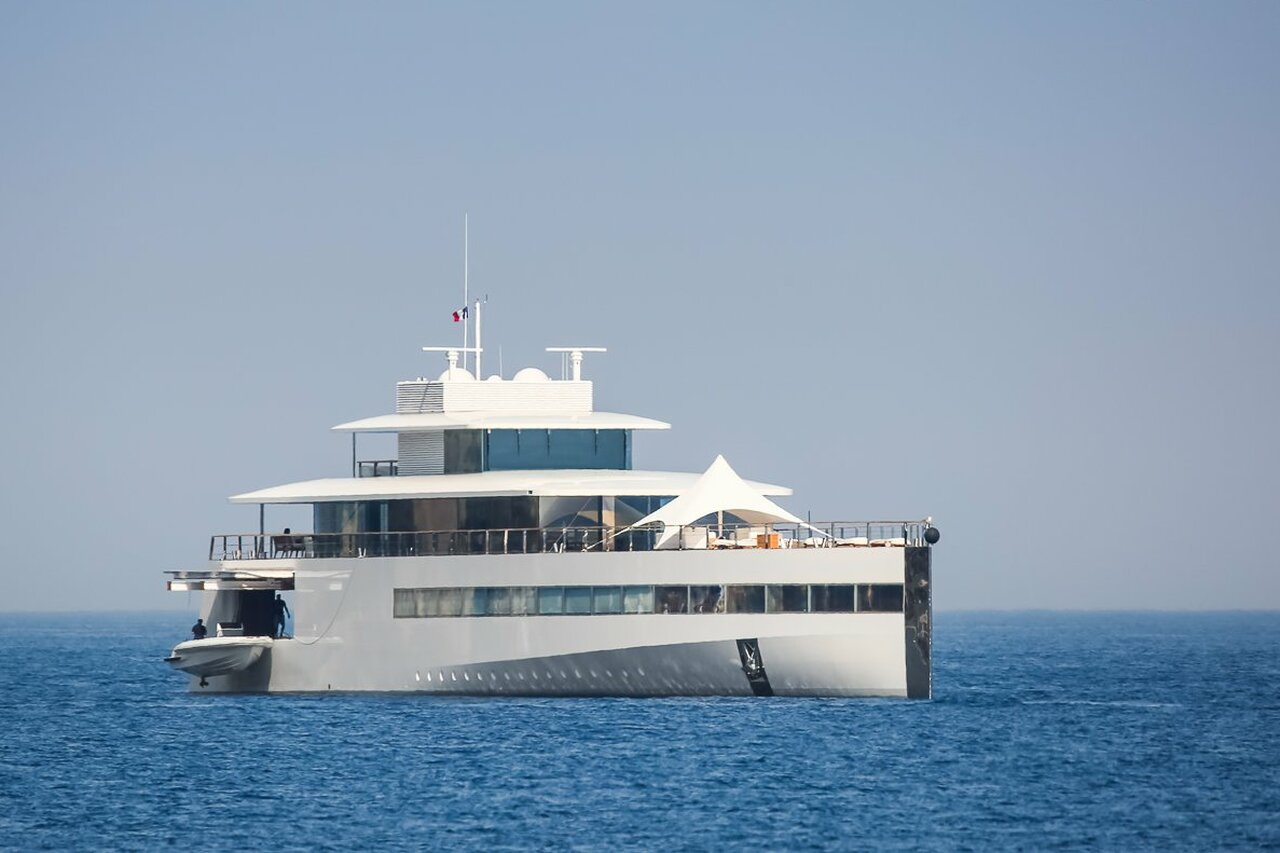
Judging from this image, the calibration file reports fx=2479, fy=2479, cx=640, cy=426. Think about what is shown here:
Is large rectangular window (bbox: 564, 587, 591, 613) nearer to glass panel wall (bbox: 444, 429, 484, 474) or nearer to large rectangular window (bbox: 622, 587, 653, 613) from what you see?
large rectangular window (bbox: 622, 587, 653, 613)

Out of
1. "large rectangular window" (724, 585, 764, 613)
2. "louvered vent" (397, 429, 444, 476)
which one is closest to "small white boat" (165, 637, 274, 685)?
"louvered vent" (397, 429, 444, 476)

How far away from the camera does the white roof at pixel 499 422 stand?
67562mm

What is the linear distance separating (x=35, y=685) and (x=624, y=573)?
32.6m

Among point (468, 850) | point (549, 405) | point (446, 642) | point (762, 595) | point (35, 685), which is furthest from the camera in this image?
point (35, 685)

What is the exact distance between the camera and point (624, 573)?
6178 centimetres

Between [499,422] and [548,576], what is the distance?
624 centimetres

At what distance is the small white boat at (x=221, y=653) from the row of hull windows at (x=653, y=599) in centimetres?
635

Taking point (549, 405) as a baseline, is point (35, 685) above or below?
below

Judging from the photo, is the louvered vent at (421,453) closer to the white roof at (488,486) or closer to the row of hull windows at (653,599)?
the white roof at (488,486)

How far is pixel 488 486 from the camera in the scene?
65.0 meters

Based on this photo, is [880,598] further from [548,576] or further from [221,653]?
[221,653]

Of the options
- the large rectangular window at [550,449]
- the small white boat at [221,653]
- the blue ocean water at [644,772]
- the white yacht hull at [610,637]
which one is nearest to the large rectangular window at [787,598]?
the white yacht hull at [610,637]

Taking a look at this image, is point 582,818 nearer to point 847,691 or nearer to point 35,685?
point 847,691

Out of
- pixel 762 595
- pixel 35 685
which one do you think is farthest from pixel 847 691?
pixel 35 685
